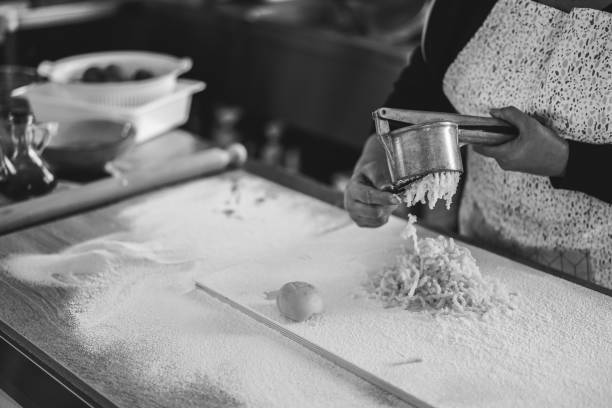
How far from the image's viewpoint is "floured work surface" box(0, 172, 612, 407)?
1068 mm

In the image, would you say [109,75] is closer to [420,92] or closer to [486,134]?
[420,92]

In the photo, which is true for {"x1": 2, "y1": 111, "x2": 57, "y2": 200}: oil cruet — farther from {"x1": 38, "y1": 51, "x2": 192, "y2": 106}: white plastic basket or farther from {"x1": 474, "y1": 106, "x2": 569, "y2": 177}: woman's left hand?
{"x1": 474, "y1": 106, "x2": 569, "y2": 177}: woman's left hand

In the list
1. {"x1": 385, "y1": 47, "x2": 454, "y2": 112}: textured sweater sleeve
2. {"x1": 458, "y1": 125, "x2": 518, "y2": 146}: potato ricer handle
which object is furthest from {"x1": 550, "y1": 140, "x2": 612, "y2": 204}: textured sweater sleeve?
{"x1": 385, "y1": 47, "x2": 454, "y2": 112}: textured sweater sleeve

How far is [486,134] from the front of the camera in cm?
127

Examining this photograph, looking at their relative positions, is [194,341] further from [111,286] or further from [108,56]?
[108,56]

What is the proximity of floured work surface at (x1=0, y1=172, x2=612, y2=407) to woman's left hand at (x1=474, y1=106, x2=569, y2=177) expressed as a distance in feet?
0.76

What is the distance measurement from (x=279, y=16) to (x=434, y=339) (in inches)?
105

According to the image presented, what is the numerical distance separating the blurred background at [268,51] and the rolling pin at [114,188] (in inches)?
51.6

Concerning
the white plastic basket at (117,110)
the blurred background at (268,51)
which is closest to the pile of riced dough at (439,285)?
the white plastic basket at (117,110)

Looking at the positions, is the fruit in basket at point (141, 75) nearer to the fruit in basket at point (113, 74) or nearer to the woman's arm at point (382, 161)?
the fruit in basket at point (113, 74)

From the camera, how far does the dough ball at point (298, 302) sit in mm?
1222

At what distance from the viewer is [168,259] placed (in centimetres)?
146

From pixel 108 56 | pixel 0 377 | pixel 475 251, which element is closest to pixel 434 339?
pixel 475 251

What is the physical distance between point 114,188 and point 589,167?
3.45 ft
